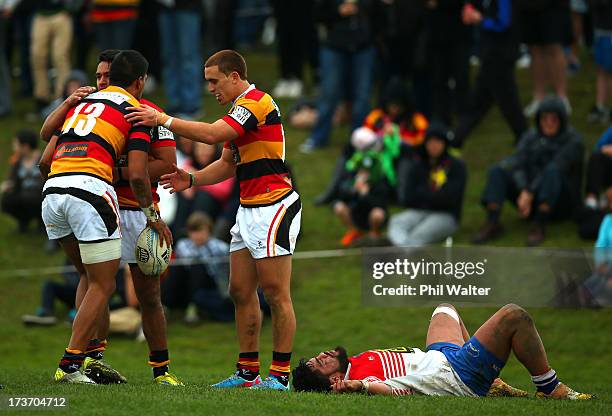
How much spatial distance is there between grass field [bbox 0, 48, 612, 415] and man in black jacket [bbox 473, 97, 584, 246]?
0.30 meters

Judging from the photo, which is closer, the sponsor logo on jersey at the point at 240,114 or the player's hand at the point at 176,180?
the sponsor logo on jersey at the point at 240,114

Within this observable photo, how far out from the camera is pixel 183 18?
19.4 m

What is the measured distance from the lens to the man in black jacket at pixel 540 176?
1518cm

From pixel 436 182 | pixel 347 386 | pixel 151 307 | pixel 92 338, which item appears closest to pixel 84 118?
pixel 151 307

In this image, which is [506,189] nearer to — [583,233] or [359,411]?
[583,233]

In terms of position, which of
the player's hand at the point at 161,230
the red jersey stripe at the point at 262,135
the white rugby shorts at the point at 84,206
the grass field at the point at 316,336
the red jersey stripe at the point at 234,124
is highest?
the red jersey stripe at the point at 234,124

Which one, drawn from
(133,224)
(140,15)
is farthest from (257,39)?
(133,224)

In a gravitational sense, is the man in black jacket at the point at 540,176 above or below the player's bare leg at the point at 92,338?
above

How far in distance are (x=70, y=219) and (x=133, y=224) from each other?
1.91 ft

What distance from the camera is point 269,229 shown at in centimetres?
958

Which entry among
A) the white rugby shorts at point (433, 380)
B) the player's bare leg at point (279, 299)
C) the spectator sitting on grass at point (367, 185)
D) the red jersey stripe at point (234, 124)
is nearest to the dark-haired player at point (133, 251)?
the red jersey stripe at point (234, 124)

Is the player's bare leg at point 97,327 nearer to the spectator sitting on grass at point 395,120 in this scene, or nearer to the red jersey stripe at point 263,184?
the red jersey stripe at point 263,184

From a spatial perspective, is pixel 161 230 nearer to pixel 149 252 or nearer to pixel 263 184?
pixel 149 252

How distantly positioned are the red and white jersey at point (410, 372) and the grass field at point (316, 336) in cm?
29
